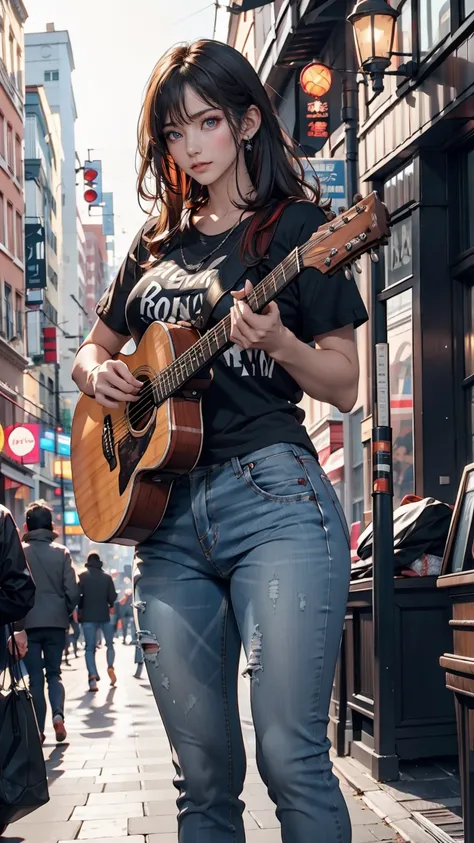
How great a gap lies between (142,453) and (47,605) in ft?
27.2

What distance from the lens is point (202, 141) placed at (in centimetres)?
275

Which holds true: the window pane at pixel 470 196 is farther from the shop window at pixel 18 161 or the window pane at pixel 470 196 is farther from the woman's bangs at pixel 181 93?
the shop window at pixel 18 161

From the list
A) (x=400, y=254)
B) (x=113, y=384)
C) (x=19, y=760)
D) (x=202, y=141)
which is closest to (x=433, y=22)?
(x=400, y=254)

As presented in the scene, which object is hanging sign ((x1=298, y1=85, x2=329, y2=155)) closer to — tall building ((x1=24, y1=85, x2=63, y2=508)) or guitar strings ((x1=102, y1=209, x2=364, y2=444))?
guitar strings ((x1=102, y1=209, x2=364, y2=444))

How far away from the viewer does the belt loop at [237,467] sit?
2.61m

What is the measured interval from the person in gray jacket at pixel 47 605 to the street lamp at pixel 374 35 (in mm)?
4709

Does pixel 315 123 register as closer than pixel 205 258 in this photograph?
No

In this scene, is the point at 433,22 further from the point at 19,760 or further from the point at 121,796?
the point at 19,760

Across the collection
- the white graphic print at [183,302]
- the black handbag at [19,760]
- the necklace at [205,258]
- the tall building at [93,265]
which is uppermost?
the tall building at [93,265]

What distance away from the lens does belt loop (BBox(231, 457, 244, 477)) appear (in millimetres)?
2613

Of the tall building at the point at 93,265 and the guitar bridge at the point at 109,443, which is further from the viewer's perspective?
the tall building at the point at 93,265

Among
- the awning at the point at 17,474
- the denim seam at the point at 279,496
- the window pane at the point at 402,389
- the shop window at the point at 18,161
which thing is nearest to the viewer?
the denim seam at the point at 279,496

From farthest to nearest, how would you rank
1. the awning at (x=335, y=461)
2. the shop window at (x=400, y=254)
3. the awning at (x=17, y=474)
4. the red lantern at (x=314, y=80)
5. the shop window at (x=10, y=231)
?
the shop window at (x=10, y=231) → the awning at (x=17, y=474) → the awning at (x=335, y=461) → the red lantern at (x=314, y=80) → the shop window at (x=400, y=254)

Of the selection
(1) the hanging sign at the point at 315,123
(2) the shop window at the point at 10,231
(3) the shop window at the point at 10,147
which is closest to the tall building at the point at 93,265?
(3) the shop window at the point at 10,147
